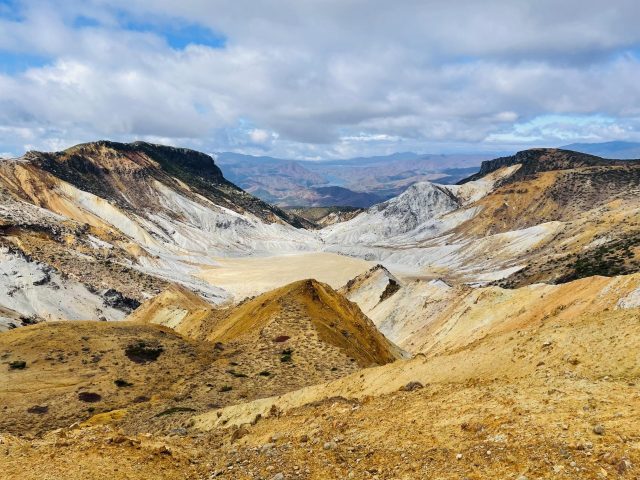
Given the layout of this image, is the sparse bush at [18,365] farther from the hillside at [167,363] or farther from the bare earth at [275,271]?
the bare earth at [275,271]

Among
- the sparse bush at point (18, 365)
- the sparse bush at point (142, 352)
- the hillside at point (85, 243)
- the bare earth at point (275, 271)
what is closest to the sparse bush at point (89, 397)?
the sparse bush at point (142, 352)

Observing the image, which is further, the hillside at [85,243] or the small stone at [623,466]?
the hillside at [85,243]

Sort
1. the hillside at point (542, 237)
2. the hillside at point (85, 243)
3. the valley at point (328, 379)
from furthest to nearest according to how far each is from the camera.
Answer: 1. the hillside at point (542, 237)
2. the hillside at point (85, 243)
3. the valley at point (328, 379)

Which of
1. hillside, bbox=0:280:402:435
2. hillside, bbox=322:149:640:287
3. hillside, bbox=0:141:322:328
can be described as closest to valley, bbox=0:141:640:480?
hillside, bbox=0:280:402:435

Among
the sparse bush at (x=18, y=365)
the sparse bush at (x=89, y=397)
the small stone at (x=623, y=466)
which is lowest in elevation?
the sparse bush at (x=89, y=397)

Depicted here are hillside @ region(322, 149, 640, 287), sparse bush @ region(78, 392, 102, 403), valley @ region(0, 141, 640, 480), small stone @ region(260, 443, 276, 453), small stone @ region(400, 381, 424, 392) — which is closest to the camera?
valley @ region(0, 141, 640, 480)

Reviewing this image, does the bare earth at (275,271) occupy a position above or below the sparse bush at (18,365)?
below

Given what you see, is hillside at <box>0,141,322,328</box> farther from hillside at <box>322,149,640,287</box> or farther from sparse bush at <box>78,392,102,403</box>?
hillside at <box>322,149,640,287</box>

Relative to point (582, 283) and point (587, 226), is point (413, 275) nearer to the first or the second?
point (587, 226)

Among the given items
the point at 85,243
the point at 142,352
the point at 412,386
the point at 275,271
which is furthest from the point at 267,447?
the point at 275,271

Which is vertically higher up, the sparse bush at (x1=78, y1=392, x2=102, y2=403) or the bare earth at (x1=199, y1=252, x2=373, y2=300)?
the sparse bush at (x1=78, y1=392, x2=102, y2=403)

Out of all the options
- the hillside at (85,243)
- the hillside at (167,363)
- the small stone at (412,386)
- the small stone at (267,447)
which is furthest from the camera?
the hillside at (85,243)
